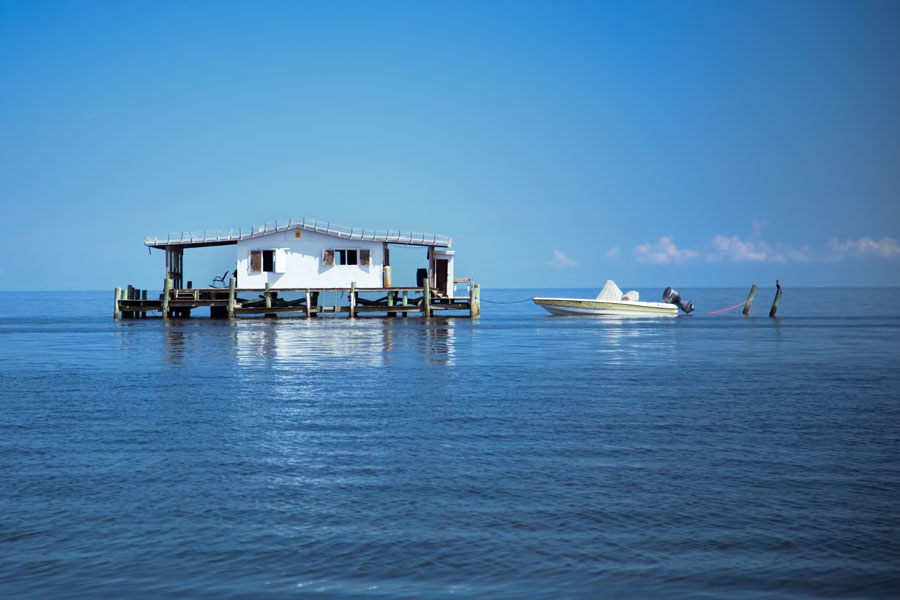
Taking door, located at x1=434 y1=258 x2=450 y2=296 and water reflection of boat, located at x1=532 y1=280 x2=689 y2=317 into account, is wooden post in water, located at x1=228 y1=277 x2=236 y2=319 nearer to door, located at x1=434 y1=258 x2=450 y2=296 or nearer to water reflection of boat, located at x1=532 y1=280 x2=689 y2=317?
door, located at x1=434 y1=258 x2=450 y2=296

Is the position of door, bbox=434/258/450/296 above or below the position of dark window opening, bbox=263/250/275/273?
below

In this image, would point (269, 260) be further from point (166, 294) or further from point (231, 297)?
point (166, 294)

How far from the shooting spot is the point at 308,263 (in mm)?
52281

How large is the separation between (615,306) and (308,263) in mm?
20818

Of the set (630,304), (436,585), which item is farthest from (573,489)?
(630,304)

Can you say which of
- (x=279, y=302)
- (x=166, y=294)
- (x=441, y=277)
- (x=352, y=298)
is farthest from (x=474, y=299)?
(x=166, y=294)

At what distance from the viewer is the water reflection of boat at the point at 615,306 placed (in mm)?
57553

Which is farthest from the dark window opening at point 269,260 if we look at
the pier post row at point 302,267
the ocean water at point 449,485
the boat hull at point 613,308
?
the ocean water at point 449,485

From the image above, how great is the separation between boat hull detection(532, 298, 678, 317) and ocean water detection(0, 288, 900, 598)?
34.4 metres

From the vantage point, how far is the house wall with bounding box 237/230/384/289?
171ft

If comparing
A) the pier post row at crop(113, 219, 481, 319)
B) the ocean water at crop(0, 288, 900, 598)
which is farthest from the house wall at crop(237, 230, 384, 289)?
the ocean water at crop(0, 288, 900, 598)

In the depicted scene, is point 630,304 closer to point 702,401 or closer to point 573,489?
point 702,401

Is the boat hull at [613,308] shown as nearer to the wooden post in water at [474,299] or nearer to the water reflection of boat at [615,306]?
the water reflection of boat at [615,306]

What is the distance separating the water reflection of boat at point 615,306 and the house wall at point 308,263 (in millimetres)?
12756
